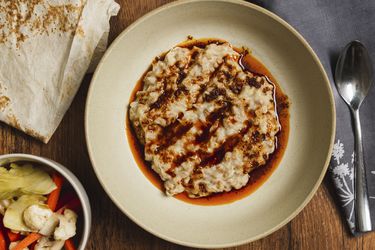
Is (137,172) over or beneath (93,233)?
over

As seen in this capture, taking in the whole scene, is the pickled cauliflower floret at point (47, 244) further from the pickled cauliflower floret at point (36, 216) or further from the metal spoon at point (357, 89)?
the metal spoon at point (357, 89)

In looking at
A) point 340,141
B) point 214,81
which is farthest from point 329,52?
point 214,81

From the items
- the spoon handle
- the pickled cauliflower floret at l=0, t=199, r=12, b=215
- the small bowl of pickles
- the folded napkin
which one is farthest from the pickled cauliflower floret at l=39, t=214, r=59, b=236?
the spoon handle

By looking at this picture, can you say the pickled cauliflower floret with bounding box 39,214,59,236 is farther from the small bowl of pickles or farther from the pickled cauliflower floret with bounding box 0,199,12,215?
the pickled cauliflower floret with bounding box 0,199,12,215

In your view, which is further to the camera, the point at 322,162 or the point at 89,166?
the point at 89,166

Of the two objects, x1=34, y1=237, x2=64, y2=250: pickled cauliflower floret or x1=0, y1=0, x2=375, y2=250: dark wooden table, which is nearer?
x1=34, y1=237, x2=64, y2=250: pickled cauliflower floret

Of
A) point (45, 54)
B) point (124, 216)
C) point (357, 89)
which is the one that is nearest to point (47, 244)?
point (124, 216)

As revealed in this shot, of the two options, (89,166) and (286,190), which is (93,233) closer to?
(89,166)
